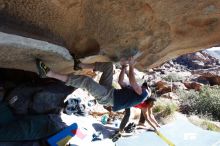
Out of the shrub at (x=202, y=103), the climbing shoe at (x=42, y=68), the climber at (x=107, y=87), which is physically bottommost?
the shrub at (x=202, y=103)

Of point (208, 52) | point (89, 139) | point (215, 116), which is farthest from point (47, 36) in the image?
point (208, 52)

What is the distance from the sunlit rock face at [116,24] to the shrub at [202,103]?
10.0 metres

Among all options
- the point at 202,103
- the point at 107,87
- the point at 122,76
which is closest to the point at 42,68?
the point at 107,87

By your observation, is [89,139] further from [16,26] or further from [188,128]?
[16,26]

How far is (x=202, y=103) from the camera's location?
1841 centimetres

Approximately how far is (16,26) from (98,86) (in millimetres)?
1897

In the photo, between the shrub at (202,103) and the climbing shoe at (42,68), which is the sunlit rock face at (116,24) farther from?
the shrub at (202,103)

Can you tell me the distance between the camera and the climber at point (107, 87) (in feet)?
22.4

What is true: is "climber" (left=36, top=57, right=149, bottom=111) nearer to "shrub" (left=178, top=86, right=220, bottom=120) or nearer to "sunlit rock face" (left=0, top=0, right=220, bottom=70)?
"sunlit rock face" (left=0, top=0, right=220, bottom=70)

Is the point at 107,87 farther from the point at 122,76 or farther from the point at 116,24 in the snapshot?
the point at 116,24

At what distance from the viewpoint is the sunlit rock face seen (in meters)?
5.80

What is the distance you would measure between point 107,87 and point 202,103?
Result: 12074 mm

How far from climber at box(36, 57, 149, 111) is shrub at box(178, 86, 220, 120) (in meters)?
10.4

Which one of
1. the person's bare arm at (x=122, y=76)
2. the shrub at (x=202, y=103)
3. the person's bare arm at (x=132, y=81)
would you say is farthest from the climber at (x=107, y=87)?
the shrub at (x=202, y=103)
